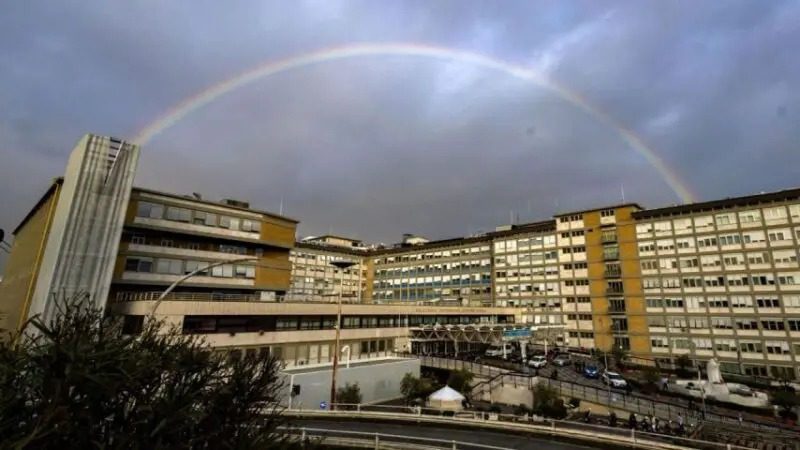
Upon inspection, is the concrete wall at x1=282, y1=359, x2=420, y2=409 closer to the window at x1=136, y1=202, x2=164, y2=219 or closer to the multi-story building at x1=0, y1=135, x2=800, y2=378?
the multi-story building at x1=0, y1=135, x2=800, y2=378

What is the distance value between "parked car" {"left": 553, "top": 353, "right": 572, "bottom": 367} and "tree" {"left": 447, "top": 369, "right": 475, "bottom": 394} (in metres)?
25.1

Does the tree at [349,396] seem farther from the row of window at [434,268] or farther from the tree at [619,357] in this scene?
the row of window at [434,268]

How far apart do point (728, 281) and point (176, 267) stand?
79.9 meters

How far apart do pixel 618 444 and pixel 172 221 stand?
44290mm

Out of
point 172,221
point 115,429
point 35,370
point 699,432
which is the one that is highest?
point 172,221

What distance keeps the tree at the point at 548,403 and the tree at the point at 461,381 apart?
6.74 m

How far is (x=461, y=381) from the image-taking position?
135 ft

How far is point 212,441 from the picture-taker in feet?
26.2

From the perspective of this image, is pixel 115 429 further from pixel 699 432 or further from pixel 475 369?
pixel 475 369

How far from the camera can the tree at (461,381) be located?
4088 centimetres

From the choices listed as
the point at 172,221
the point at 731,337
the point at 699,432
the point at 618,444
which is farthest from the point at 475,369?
the point at 731,337

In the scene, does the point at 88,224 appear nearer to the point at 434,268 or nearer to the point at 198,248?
the point at 198,248

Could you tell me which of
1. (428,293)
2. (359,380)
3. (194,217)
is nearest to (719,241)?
(428,293)

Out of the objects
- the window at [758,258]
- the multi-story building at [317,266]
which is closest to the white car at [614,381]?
the window at [758,258]
